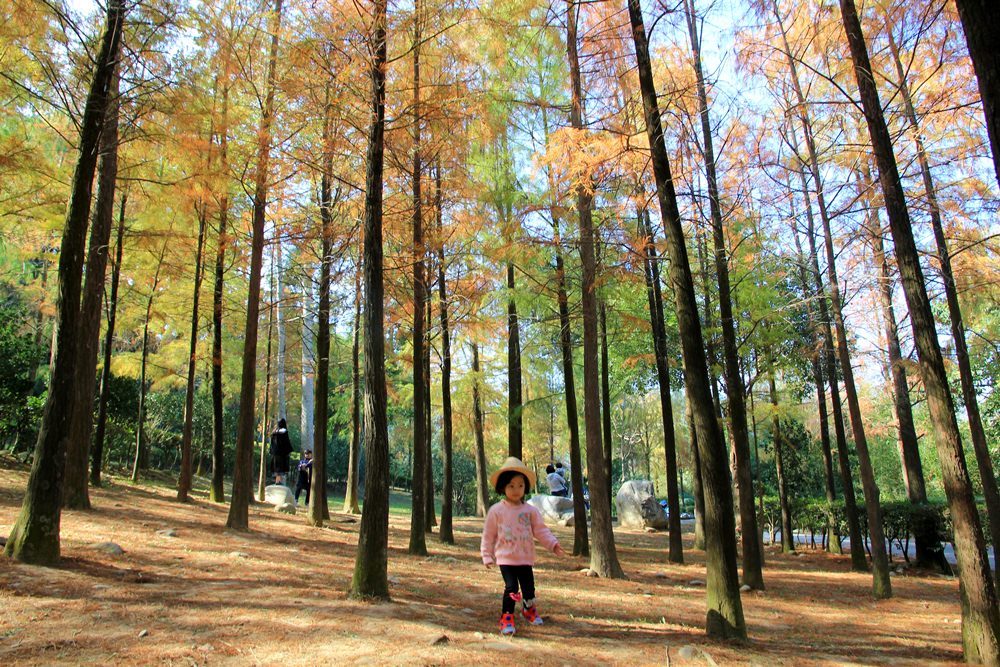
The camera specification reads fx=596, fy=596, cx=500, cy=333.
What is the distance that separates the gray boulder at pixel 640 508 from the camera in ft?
67.1

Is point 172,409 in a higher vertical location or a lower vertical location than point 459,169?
lower

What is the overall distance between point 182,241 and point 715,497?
12256 mm

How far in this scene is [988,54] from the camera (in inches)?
125

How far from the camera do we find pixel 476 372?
15.9 meters

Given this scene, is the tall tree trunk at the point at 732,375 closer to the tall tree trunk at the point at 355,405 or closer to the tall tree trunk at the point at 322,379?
the tall tree trunk at the point at 355,405

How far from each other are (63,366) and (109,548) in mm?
2105

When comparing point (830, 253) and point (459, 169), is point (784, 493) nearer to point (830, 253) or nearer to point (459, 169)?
point (830, 253)

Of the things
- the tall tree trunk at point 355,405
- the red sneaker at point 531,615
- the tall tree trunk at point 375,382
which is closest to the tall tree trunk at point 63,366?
the tall tree trunk at point 375,382

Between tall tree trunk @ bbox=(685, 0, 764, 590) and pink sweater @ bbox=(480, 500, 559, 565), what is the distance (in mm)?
4938

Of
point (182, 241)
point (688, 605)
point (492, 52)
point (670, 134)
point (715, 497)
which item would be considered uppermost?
point (492, 52)

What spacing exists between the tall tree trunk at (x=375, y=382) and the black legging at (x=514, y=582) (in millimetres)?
1253

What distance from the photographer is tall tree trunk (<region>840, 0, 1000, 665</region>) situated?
5.07 metres

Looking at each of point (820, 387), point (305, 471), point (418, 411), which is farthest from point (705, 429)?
point (305, 471)

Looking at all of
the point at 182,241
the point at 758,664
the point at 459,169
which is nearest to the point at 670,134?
the point at 459,169
